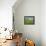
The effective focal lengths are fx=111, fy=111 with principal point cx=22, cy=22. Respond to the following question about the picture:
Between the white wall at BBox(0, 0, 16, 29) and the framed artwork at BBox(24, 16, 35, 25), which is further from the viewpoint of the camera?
the framed artwork at BBox(24, 16, 35, 25)

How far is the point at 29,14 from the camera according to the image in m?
5.39

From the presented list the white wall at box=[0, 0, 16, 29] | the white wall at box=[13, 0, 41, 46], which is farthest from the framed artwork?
the white wall at box=[0, 0, 16, 29]

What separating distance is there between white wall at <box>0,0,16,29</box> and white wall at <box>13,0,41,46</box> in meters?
1.25

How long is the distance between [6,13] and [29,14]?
62.2 inches

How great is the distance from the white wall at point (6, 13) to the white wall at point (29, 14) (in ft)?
4.12

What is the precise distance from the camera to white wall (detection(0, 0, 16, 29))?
13.3ft

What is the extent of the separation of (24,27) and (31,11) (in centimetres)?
85

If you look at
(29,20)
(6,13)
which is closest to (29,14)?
(29,20)

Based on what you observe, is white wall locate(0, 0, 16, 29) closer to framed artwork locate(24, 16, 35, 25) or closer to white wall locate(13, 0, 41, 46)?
white wall locate(13, 0, 41, 46)

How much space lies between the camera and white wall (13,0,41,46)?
5.36m

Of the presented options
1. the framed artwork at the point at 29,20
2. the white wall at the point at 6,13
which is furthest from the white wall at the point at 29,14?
the white wall at the point at 6,13

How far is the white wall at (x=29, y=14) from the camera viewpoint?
5.36 m

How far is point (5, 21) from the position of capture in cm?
413

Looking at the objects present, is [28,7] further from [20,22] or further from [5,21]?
[5,21]
